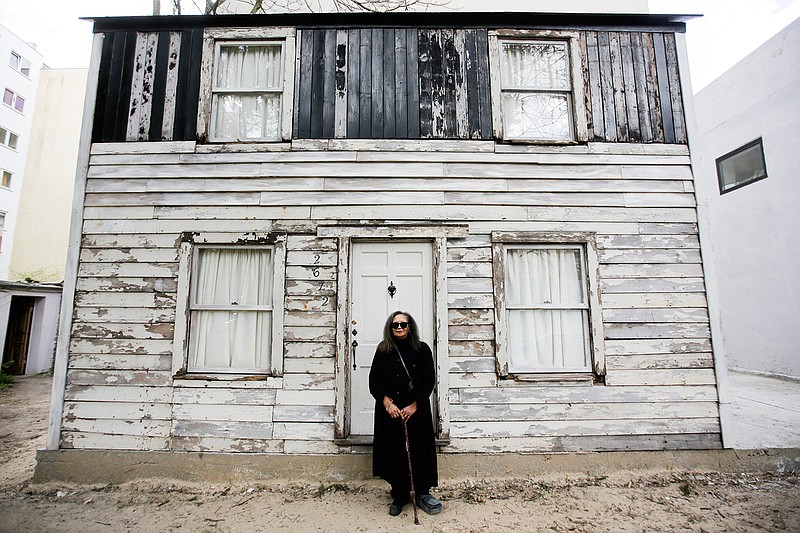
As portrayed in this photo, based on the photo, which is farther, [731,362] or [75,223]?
[731,362]

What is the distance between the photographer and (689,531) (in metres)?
3.47

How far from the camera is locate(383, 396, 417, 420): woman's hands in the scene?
377 cm

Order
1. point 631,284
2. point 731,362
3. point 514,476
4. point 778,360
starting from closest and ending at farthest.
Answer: point 514,476
point 631,284
point 778,360
point 731,362

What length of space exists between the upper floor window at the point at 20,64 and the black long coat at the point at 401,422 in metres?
29.6

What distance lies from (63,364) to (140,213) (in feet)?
6.35

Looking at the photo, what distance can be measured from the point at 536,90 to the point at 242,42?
12.9 ft

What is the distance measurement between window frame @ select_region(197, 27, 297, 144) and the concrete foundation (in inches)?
148

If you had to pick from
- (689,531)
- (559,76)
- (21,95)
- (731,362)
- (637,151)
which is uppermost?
(21,95)

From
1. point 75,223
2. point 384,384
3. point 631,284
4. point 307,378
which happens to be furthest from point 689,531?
point 75,223

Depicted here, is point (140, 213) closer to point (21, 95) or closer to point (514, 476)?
point (514, 476)

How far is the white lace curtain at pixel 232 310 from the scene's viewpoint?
476cm

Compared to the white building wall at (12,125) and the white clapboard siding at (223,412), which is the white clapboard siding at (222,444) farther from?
the white building wall at (12,125)

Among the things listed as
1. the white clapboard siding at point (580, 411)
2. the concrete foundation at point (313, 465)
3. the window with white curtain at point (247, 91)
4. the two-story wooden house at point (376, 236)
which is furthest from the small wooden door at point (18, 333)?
the white clapboard siding at point (580, 411)

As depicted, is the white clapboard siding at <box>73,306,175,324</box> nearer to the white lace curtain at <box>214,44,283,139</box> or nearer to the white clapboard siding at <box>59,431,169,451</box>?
the white clapboard siding at <box>59,431,169,451</box>
